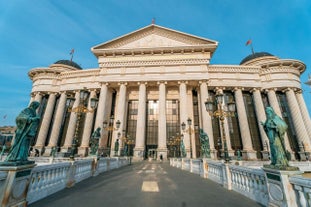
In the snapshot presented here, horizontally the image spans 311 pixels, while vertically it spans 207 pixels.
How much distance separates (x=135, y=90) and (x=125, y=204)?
31.5 m

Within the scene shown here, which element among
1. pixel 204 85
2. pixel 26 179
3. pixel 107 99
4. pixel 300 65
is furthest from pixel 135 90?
pixel 300 65

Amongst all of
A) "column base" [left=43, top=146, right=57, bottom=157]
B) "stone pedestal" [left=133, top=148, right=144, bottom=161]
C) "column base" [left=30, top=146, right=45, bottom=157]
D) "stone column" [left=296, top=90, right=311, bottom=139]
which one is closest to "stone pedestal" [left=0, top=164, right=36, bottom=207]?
"stone pedestal" [left=133, top=148, right=144, bottom=161]

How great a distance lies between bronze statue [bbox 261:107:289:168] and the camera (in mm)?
4009

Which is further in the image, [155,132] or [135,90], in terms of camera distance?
[135,90]

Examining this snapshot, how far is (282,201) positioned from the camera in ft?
11.8

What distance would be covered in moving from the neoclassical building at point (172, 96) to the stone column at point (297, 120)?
15 cm

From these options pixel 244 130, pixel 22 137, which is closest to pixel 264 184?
pixel 22 137

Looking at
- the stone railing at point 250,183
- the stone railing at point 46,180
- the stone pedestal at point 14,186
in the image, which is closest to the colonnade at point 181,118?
the stone railing at point 250,183

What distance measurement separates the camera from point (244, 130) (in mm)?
28312

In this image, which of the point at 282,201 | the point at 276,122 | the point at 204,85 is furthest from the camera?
the point at 204,85

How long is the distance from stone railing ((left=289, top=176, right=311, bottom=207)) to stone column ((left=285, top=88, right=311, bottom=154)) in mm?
35020

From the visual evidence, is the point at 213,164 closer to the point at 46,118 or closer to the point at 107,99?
the point at 107,99

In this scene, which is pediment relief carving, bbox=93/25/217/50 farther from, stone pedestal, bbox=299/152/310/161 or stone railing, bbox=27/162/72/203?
stone railing, bbox=27/162/72/203

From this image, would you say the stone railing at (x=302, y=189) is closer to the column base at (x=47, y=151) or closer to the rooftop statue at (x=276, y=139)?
the rooftop statue at (x=276, y=139)
